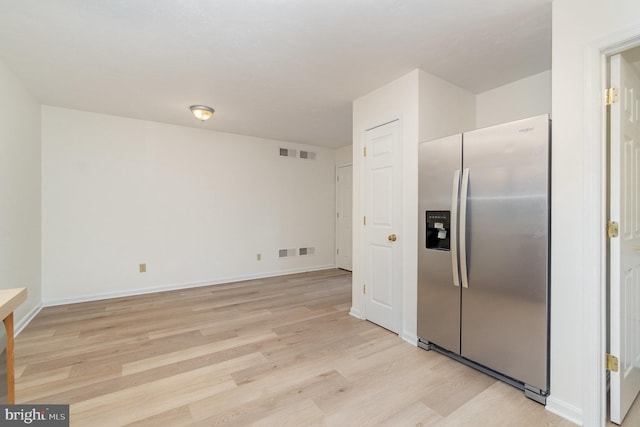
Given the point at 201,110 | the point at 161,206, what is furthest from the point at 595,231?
the point at 161,206

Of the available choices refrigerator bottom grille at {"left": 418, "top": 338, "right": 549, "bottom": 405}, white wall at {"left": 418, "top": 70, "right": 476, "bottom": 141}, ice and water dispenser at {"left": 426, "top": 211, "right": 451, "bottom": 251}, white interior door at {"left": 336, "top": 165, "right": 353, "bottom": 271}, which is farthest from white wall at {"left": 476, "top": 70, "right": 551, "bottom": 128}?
white interior door at {"left": 336, "top": 165, "right": 353, "bottom": 271}

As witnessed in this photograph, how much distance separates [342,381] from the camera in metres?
2.02

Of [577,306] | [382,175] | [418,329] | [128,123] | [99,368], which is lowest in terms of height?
[99,368]

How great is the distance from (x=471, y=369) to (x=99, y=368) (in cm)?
285

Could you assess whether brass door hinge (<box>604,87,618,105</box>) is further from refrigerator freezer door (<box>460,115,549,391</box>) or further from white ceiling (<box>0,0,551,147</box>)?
white ceiling (<box>0,0,551,147</box>)

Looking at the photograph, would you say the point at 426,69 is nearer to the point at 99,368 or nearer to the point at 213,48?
the point at 213,48

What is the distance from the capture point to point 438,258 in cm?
236

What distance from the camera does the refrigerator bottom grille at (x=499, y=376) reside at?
1778 mm

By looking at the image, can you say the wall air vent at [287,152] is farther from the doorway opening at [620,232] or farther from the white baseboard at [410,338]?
the doorway opening at [620,232]

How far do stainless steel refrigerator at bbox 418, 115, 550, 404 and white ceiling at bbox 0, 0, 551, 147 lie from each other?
74cm

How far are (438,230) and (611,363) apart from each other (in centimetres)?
124

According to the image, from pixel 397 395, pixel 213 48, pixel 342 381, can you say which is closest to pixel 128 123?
pixel 213 48

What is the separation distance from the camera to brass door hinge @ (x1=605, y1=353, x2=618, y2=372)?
1.60 metres

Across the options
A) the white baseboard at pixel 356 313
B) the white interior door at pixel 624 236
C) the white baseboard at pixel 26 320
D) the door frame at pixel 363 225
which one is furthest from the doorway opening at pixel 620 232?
the white baseboard at pixel 26 320
